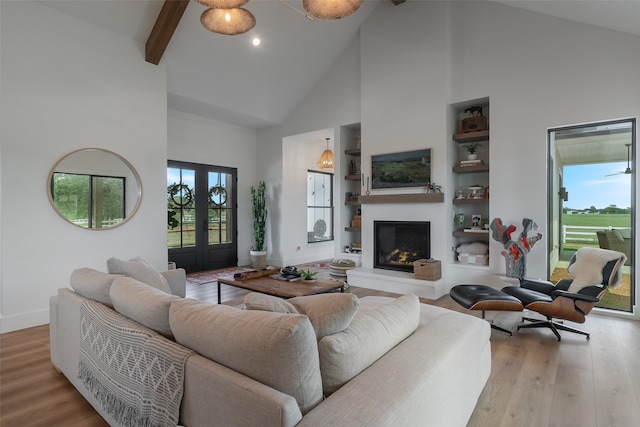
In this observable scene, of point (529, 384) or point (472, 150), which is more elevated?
point (472, 150)

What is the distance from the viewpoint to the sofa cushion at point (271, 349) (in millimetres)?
1099

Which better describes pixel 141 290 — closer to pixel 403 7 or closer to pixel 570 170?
pixel 570 170

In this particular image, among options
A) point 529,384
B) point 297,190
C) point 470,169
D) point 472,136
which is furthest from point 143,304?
point 297,190

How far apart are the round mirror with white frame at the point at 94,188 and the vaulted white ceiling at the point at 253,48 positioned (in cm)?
155

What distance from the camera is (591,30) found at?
154 inches

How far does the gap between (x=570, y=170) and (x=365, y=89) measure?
10.3ft

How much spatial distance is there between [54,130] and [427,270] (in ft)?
16.1

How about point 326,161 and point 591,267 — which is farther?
point 326,161

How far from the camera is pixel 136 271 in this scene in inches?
105

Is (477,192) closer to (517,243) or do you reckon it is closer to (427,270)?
(517,243)

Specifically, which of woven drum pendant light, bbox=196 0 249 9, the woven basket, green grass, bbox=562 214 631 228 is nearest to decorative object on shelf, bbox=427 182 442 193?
the woven basket

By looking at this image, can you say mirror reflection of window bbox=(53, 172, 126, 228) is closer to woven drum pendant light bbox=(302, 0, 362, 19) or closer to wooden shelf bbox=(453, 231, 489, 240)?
woven drum pendant light bbox=(302, 0, 362, 19)

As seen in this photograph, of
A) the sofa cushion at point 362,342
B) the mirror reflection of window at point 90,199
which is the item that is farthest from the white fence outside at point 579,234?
the mirror reflection of window at point 90,199

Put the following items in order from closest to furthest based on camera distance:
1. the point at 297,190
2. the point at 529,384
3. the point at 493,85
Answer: the point at 529,384, the point at 493,85, the point at 297,190
